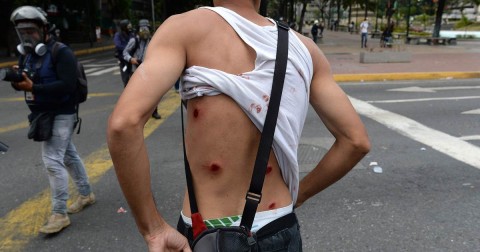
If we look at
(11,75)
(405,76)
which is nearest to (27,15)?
(11,75)

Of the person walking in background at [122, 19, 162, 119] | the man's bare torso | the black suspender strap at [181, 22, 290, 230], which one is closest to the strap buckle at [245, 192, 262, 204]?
the black suspender strap at [181, 22, 290, 230]

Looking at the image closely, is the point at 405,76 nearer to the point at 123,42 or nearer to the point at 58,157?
the point at 123,42

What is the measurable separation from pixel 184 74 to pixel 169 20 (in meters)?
0.17

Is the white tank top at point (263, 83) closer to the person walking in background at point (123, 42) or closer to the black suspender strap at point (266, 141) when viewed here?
the black suspender strap at point (266, 141)

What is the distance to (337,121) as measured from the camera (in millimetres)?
1565

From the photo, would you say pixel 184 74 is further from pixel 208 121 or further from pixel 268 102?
pixel 268 102

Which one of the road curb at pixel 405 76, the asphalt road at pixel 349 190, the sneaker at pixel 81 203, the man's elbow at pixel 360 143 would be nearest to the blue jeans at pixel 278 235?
the man's elbow at pixel 360 143

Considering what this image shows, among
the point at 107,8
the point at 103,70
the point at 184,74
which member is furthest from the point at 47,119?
the point at 107,8

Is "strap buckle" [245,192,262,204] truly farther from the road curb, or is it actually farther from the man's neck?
the road curb

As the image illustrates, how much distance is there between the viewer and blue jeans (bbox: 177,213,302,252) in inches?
59.0

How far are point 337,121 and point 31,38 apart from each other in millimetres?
2790

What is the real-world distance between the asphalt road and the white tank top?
2.17 meters

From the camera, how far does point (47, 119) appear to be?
3.56 m

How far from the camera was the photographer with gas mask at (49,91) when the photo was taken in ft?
11.2
